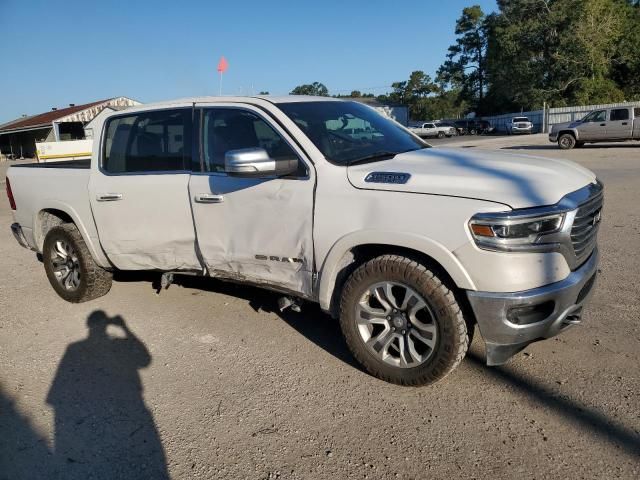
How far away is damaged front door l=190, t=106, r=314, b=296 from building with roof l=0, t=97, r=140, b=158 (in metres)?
31.9

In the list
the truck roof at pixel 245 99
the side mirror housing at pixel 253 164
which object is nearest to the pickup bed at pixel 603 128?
the truck roof at pixel 245 99

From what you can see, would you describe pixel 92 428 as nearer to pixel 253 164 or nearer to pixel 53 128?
pixel 253 164

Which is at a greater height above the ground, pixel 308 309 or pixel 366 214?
pixel 366 214

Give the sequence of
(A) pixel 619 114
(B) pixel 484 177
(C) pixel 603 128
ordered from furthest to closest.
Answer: (C) pixel 603 128, (A) pixel 619 114, (B) pixel 484 177

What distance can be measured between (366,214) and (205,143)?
1620 mm

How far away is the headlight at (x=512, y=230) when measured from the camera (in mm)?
2832

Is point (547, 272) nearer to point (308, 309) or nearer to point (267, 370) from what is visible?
point (267, 370)

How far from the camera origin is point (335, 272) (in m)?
3.50

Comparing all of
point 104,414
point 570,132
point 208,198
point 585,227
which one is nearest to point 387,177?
point 585,227

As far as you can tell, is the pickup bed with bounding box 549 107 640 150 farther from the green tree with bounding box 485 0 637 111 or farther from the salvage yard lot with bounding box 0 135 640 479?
the green tree with bounding box 485 0 637 111

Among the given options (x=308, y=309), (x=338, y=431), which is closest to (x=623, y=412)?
(x=338, y=431)

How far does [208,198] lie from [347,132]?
1.18 metres

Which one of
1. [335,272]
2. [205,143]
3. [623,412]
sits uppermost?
[205,143]

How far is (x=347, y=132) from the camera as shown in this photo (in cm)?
402
